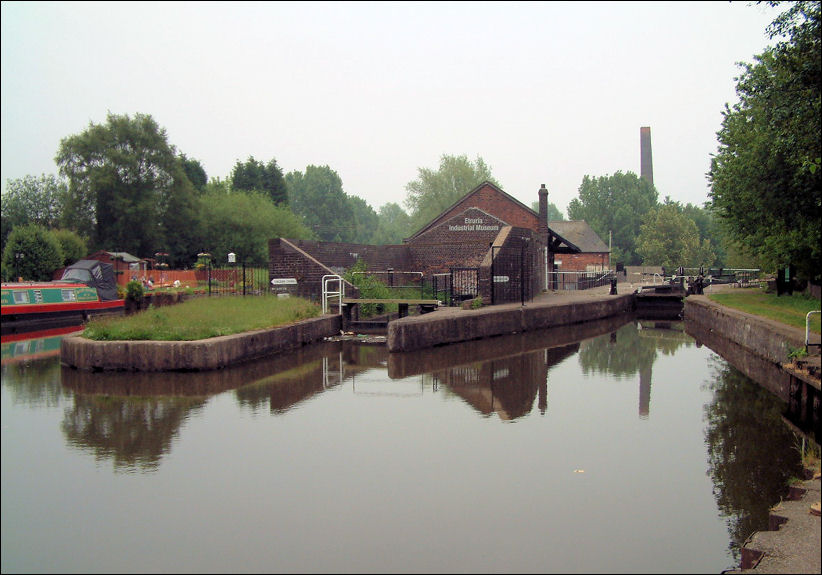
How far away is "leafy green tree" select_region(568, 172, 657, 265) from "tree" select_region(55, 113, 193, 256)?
5243 centimetres

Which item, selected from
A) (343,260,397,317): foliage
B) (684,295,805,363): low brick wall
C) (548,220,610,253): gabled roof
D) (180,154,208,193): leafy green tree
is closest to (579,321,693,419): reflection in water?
(684,295,805,363): low brick wall

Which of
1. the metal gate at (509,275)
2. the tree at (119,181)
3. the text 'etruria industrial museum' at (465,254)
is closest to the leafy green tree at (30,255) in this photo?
the tree at (119,181)

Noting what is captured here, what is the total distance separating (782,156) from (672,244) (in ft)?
167

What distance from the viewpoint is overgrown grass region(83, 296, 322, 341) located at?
15.6 metres

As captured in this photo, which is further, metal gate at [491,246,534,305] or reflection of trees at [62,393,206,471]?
metal gate at [491,246,534,305]

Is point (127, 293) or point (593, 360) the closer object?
point (593, 360)

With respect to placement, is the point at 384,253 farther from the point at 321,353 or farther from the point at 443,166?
the point at 443,166

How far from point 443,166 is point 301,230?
936 inches

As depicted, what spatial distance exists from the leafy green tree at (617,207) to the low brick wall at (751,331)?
197ft

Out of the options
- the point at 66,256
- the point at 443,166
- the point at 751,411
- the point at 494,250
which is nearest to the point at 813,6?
the point at 751,411

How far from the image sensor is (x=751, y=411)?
12.4m

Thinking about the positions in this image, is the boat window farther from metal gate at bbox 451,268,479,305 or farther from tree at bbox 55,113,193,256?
tree at bbox 55,113,193,256

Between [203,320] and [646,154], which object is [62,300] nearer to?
[203,320]

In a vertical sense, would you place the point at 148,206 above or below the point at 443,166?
below
